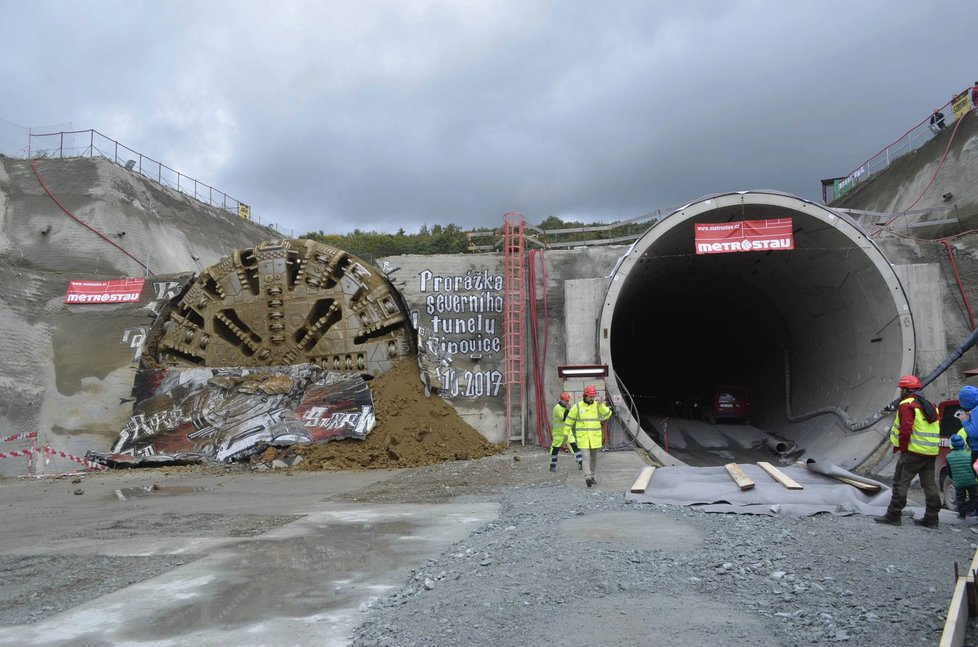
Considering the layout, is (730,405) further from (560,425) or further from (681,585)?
(681,585)

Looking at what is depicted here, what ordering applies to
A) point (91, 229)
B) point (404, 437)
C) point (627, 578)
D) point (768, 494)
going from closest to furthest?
point (627, 578)
point (768, 494)
point (404, 437)
point (91, 229)

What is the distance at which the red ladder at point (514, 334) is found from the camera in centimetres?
1712

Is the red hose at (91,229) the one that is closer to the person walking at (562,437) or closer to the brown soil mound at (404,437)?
the brown soil mound at (404,437)

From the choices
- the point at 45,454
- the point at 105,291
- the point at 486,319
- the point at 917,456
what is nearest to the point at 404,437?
the point at 486,319

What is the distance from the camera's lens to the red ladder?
17.1m

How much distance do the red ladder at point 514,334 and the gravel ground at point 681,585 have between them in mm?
9733

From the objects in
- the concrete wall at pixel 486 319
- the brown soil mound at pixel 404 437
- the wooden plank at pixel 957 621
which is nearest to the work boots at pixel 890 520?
the wooden plank at pixel 957 621

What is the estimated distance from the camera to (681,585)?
15.7 feet

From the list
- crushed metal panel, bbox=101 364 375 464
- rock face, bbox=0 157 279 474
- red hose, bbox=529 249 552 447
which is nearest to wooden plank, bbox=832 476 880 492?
red hose, bbox=529 249 552 447

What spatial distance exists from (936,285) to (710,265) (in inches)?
222

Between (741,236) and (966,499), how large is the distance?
9064mm

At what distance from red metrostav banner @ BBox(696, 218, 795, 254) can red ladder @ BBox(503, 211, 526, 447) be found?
4.36 metres

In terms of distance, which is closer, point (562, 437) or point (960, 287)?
point (562, 437)

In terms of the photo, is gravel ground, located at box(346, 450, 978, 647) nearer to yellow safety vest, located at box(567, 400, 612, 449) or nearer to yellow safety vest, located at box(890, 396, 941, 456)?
yellow safety vest, located at box(890, 396, 941, 456)
